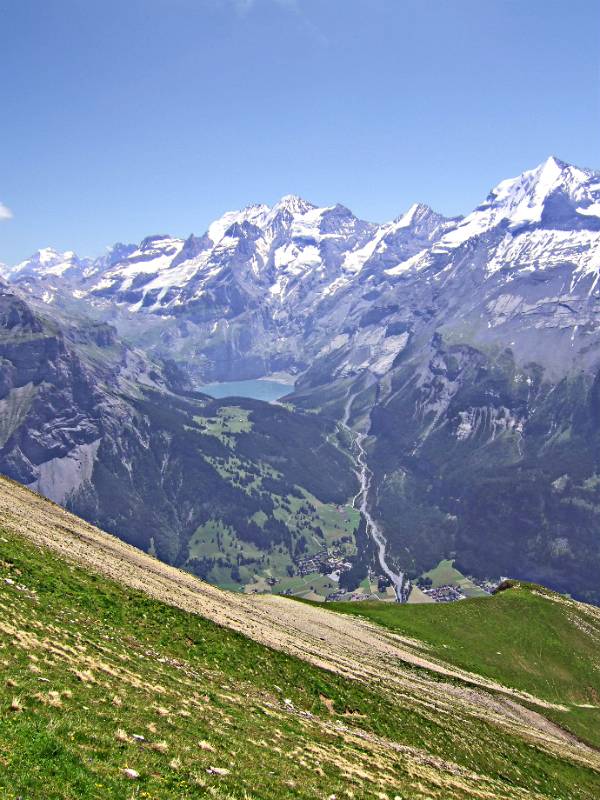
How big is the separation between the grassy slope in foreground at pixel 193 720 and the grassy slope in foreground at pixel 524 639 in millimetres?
24221

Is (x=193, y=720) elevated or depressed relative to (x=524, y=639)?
depressed

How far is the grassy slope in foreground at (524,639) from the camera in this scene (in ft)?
277

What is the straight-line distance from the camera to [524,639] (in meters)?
96.4

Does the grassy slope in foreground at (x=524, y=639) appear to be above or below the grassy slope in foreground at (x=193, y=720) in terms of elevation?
above

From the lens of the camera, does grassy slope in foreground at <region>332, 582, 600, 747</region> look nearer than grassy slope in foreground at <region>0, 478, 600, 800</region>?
No

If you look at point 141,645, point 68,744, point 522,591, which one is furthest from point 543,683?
point 68,744

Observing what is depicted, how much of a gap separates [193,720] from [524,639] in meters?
83.5

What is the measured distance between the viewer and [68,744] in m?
21.9

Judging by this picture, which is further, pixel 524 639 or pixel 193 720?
pixel 524 639

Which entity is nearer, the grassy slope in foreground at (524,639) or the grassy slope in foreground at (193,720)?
the grassy slope in foreground at (193,720)

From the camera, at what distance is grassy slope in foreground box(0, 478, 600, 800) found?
22.2m

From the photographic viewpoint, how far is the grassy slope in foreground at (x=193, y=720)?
22.2 meters

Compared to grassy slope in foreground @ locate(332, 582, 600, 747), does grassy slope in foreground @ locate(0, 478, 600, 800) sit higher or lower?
lower

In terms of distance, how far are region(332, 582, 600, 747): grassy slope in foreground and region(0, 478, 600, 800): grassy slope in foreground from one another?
24221 mm
